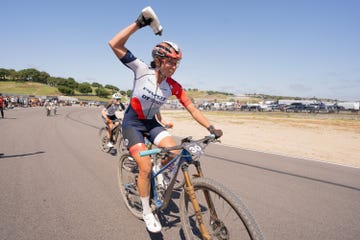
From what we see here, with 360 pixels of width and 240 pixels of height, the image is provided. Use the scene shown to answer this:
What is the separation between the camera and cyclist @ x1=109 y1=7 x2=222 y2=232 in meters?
3.21

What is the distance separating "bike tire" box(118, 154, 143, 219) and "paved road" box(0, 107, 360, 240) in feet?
0.57

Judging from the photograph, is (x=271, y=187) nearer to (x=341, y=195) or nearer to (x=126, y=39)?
(x=341, y=195)

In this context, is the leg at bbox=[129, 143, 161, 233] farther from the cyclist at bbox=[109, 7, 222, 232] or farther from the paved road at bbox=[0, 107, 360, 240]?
the paved road at bbox=[0, 107, 360, 240]

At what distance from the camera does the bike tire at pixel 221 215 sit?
2328 mm

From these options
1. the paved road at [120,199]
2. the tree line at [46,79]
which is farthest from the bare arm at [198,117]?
the tree line at [46,79]

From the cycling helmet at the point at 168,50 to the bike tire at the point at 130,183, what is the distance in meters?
1.83

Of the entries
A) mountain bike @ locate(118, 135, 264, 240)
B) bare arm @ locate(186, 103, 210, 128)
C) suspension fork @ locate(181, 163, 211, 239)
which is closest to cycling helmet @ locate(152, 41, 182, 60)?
bare arm @ locate(186, 103, 210, 128)

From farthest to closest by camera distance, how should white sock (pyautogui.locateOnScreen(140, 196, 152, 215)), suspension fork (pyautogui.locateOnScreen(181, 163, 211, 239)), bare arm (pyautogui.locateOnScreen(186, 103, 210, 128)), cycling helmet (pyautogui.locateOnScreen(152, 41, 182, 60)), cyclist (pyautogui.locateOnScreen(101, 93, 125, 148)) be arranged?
cyclist (pyautogui.locateOnScreen(101, 93, 125, 148)) < bare arm (pyautogui.locateOnScreen(186, 103, 210, 128)) < white sock (pyautogui.locateOnScreen(140, 196, 152, 215)) < cycling helmet (pyautogui.locateOnScreen(152, 41, 182, 60)) < suspension fork (pyautogui.locateOnScreen(181, 163, 211, 239))

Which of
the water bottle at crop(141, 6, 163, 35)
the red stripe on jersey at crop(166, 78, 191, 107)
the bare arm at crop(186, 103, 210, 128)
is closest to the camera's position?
the water bottle at crop(141, 6, 163, 35)

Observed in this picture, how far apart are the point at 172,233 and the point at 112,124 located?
619 cm

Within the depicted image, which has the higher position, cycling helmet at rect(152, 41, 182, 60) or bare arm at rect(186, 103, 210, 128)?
cycling helmet at rect(152, 41, 182, 60)

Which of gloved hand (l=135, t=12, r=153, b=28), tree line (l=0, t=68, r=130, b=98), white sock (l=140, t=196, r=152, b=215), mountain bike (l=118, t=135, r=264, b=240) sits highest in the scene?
tree line (l=0, t=68, r=130, b=98)

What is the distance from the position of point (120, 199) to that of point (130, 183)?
582 mm

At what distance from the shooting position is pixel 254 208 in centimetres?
425
